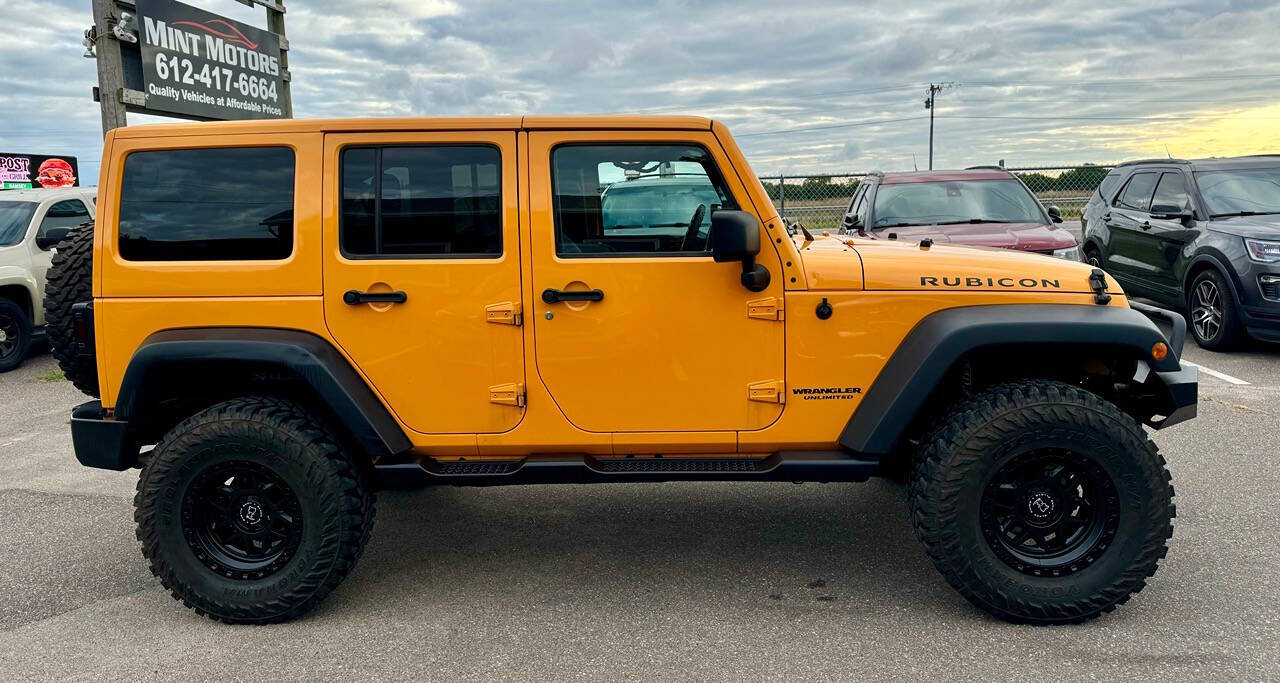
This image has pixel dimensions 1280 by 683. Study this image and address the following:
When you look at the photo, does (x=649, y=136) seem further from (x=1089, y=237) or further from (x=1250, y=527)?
(x=1089, y=237)

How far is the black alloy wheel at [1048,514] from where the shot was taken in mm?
3293

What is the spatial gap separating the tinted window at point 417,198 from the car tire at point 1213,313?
7.26 meters

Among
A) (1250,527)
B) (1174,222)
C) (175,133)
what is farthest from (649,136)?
(1174,222)

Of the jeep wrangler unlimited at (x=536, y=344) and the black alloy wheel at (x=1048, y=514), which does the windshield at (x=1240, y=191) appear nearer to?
the jeep wrangler unlimited at (x=536, y=344)

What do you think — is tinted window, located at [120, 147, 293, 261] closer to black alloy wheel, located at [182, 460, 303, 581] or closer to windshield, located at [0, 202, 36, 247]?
black alloy wheel, located at [182, 460, 303, 581]

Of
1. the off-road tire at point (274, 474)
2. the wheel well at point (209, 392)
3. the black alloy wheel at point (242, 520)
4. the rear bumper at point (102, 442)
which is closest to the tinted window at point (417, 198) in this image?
the wheel well at point (209, 392)

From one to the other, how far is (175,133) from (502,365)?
1.54 m

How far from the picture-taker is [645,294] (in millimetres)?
3340

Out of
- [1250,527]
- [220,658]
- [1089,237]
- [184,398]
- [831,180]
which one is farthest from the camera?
[831,180]

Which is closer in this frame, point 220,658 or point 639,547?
point 220,658

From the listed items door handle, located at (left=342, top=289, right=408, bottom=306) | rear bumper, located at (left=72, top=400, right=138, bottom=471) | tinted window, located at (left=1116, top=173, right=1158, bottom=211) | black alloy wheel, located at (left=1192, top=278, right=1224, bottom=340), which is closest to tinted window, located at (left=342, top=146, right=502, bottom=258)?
door handle, located at (left=342, top=289, right=408, bottom=306)

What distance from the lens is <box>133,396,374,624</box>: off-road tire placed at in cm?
340

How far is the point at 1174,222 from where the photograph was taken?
8.84 meters

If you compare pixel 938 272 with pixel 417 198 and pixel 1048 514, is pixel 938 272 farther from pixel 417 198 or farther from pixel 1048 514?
pixel 417 198
